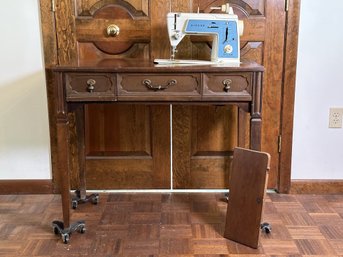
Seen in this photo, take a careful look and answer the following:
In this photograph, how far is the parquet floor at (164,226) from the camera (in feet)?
5.78

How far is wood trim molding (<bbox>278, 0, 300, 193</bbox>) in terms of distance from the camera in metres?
2.14

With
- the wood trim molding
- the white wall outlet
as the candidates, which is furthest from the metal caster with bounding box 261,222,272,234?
the white wall outlet

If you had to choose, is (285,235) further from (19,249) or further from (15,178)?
(15,178)

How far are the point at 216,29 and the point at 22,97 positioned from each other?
114 centimetres

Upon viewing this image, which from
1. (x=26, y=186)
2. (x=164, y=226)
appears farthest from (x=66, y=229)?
(x=26, y=186)

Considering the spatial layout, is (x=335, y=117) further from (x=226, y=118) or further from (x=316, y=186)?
(x=226, y=118)

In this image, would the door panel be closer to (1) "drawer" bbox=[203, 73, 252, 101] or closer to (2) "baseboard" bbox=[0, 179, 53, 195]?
(1) "drawer" bbox=[203, 73, 252, 101]

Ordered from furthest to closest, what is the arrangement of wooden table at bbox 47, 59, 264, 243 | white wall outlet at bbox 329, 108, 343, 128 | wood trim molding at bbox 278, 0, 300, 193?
1. white wall outlet at bbox 329, 108, 343, 128
2. wood trim molding at bbox 278, 0, 300, 193
3. wooden table at bbox 47, 59, 264, 243

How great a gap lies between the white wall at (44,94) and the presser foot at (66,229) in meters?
0.50

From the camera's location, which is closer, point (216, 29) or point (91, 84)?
point (91, 84)

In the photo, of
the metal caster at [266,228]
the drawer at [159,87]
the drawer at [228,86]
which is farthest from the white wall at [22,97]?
the metal caster at [266,228]

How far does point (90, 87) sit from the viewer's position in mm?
1755

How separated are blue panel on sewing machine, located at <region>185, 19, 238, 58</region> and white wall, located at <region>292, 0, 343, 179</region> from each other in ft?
1.55

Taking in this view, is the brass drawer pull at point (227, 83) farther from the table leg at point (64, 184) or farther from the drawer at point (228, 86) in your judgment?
the table leg at point (64, 184)
